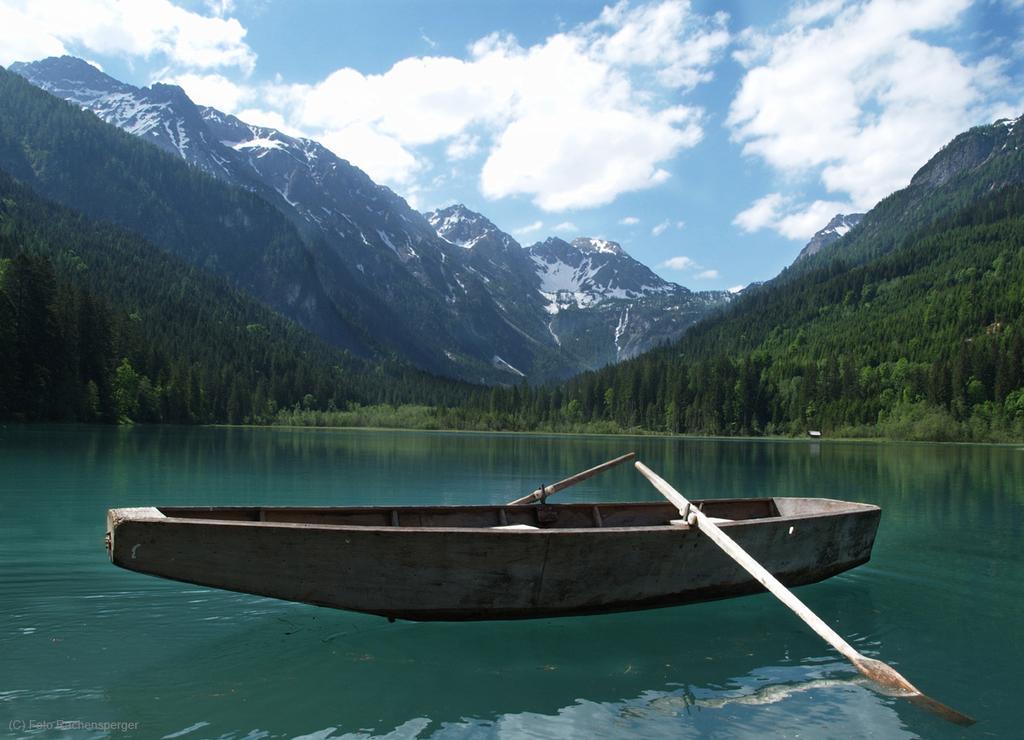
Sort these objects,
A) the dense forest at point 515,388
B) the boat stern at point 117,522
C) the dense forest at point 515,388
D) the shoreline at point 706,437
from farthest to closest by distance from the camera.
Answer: the shoreline at point 706,437 → the dense forest at point 515,388 → the dense forest at point 515,388 → the boat stern at point 117,522

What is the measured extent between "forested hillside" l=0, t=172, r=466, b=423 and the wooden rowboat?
259 feet

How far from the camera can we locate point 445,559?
1079 cm

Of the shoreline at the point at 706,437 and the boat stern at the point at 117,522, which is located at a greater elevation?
the boat stern at the point at 117,522

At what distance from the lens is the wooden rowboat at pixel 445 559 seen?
978 cm

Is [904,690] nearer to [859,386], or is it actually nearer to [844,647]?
[844,647]

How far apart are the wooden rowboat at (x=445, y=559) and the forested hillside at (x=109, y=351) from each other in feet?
259

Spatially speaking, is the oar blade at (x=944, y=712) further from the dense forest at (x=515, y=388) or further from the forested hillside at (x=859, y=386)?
the forested hillside at (x=859, y=386)

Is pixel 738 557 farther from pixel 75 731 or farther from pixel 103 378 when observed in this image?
pixel 103 378

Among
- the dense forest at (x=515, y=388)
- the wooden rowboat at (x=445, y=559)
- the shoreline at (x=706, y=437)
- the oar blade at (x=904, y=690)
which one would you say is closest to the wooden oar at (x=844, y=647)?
the oar blade at (x=904, y=690)

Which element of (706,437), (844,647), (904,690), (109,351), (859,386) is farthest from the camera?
(706,437)

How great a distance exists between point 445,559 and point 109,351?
9917 centimetres

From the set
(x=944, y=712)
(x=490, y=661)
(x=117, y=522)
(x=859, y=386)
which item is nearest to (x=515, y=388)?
(x=859, y=386)

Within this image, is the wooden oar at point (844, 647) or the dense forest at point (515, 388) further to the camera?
the dense forest at point (515, 388)

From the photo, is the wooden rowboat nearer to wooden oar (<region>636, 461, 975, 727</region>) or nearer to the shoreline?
wooden oar (<region>636, 461, 975, 727</region>)
